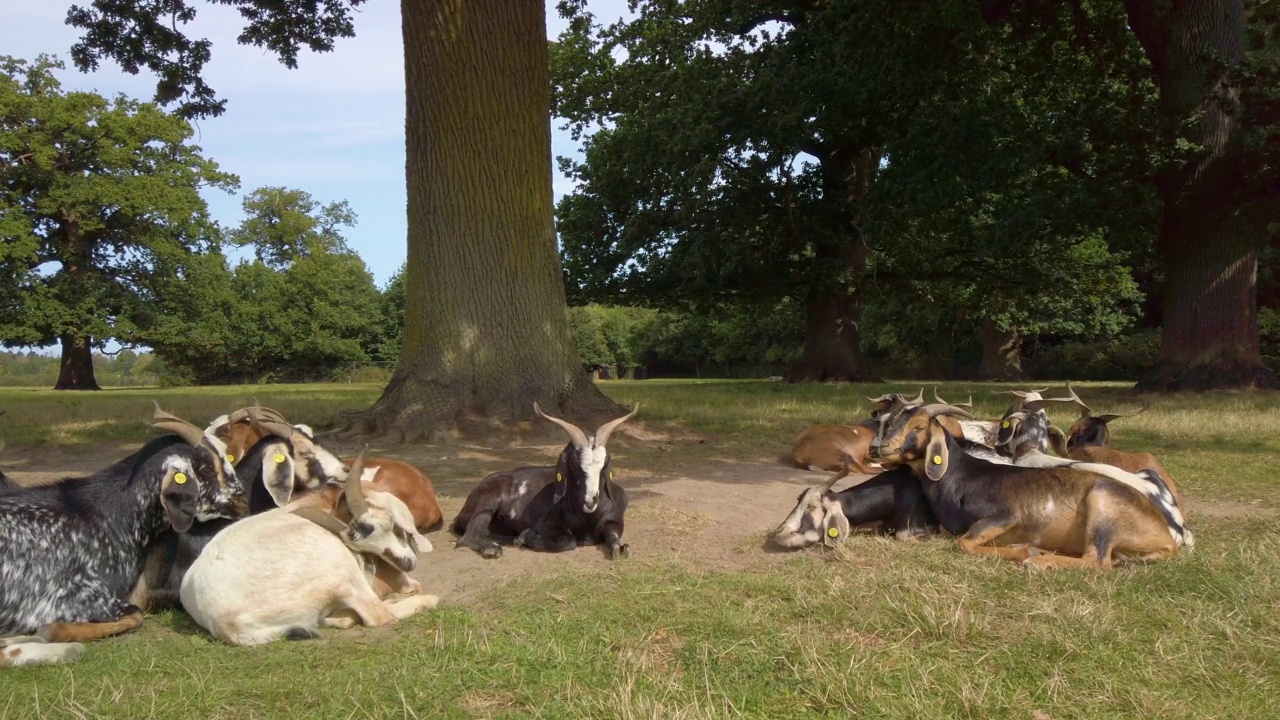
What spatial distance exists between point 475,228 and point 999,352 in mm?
36171

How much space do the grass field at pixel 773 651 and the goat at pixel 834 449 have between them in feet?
13.1

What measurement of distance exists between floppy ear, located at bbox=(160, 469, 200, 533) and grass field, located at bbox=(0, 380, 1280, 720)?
0.55 meters

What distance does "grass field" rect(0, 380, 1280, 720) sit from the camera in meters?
3.93

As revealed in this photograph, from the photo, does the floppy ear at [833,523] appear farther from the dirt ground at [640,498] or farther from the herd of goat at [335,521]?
the dirt ground at [640,498]

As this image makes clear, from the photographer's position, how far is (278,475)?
253 inches

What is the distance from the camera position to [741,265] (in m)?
27.5

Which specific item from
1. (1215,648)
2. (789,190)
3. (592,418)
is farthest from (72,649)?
(789,190)

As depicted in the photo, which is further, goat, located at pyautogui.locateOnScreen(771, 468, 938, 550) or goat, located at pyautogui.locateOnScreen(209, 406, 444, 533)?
goat, located at pyautogui.locateOnScreen(771, 468, 938, 550)

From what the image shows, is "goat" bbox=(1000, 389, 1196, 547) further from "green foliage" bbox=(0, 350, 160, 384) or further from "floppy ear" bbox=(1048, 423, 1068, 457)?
"green foliage" bbox=(0, 350, 160, 384)

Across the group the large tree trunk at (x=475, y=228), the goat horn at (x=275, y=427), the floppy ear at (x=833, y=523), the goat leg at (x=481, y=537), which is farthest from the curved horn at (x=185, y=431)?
the large tree trunk at (x=475, y=228)

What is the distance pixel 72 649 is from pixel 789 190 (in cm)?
2375

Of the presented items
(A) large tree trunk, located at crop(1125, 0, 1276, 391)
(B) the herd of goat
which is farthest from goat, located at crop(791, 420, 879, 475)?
(A) large tree trunk, located at crop(1125, 0, 1276, 391)

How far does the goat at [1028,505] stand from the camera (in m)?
6.14

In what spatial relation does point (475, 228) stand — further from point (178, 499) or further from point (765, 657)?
point (765, 657)
